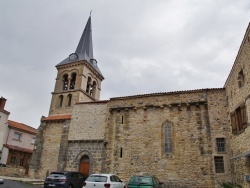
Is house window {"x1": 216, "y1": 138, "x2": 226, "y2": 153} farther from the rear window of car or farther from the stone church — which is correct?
the rear window of car

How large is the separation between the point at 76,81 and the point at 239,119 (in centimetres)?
1786

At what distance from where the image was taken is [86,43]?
30.8 m

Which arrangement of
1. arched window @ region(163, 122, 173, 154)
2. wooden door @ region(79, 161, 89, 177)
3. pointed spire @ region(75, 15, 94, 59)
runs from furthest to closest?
pointed spire @ region(75, 15, 94, 59), wooden door @ region(79, 161, 89, 177), arched window @ region(163, 122, 173, 154)

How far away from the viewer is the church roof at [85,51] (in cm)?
2734

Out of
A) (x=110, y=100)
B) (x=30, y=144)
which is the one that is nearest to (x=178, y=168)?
(x=110, y=100)

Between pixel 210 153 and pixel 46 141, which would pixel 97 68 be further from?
pixel 210 153

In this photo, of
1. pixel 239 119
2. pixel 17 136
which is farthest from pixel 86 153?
pixel 17 136

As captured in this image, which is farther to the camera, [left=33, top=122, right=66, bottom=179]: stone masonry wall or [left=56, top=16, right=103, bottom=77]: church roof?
[left=56, top=16, right=103, bottom=77]: church roof

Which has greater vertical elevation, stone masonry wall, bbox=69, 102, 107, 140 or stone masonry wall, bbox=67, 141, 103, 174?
stone masonry wall, bbox=69, 102, 107, 140

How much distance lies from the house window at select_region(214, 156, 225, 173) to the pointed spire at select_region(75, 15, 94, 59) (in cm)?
2059

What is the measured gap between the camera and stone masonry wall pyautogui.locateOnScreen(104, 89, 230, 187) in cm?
1496

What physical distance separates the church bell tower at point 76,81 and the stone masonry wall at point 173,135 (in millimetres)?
7525

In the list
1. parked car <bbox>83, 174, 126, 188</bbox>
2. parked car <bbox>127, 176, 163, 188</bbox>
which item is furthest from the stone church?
parked car <bbox>83, 174, 126, 188</bbox>

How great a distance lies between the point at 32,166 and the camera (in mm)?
19562
